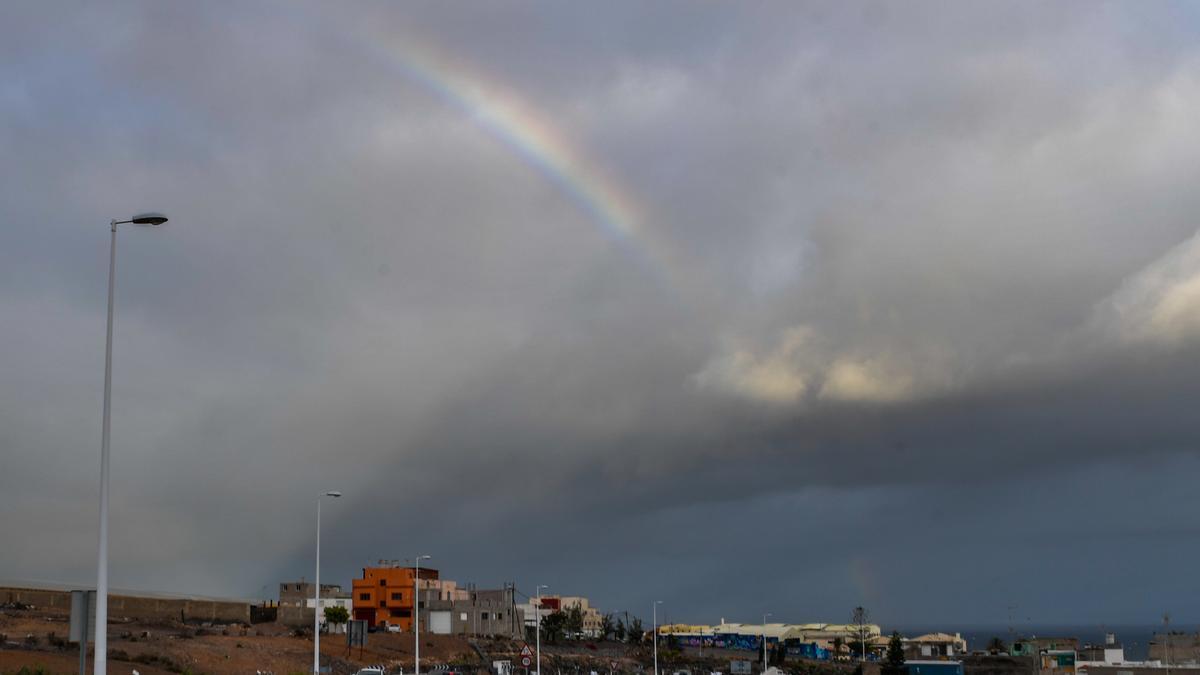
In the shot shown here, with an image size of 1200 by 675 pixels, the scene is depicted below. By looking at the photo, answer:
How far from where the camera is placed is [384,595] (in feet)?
530

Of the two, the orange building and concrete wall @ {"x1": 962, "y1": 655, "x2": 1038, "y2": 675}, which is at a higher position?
the orange building

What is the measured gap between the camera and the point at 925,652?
176000 millimetres

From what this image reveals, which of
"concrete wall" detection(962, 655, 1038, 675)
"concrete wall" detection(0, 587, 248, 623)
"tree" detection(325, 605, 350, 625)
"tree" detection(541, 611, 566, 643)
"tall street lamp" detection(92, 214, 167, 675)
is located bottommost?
"concrete wall" detection(962, 655, 1038, 675)

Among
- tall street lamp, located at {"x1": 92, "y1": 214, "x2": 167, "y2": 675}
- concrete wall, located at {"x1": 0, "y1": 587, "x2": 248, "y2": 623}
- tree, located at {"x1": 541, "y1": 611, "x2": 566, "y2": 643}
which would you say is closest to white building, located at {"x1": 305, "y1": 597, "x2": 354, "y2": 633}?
concrete wall, located at {"x1": 0, "y1": 587, "x2": 248, "y2": 623}

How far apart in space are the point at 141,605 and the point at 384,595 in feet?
136

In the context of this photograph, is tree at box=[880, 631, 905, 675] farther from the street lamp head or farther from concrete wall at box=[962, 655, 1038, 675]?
the street lamp head

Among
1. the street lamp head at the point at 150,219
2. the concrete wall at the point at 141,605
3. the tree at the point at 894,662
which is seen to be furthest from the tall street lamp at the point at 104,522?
the tree at the point at 894,662

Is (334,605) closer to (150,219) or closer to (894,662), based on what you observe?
(894,662)

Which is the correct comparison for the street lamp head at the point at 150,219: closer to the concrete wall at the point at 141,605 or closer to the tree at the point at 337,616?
the concrete wall at the point at 141,605

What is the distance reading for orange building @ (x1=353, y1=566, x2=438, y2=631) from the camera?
159875 mm

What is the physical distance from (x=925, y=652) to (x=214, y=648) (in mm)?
119771

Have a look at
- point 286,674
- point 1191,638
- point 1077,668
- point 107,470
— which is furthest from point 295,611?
point 107,470

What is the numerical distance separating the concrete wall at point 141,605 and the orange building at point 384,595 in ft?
76.6

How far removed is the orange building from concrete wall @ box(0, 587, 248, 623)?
2336cm
